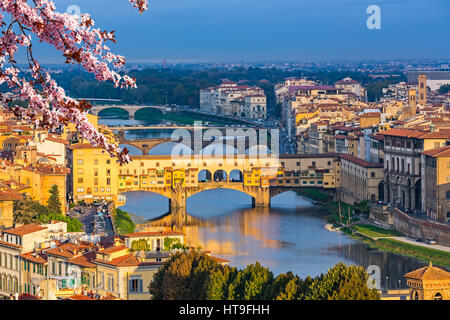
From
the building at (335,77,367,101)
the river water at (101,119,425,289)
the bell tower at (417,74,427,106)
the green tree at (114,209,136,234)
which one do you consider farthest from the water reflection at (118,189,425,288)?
the building at (335,77,367,101)

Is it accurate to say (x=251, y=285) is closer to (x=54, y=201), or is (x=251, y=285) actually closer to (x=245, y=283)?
(x=245, y=283)

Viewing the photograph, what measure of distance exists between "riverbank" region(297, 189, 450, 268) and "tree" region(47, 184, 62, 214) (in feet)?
17.4

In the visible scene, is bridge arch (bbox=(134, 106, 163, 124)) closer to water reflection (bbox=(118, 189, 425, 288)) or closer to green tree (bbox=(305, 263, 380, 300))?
water reflection (bbox=(118, 189, 425, 288))

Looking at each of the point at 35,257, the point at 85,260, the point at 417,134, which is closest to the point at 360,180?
the point at 417,134

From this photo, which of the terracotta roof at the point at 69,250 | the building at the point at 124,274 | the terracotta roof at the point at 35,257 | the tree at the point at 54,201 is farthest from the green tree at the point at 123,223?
the building at the point at 124,274

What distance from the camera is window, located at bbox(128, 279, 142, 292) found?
37.9ft

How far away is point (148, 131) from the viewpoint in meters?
50.7

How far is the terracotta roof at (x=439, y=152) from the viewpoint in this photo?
20.5 meters

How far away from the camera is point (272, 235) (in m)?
20.7

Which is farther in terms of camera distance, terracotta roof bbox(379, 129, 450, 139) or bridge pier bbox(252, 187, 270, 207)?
bridge pier bbox(252, 187, 270, 207)

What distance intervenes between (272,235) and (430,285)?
10801 mm

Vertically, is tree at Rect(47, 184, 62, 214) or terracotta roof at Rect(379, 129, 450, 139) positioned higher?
terracotta roof at Rect(379, 129, 450, 139)
